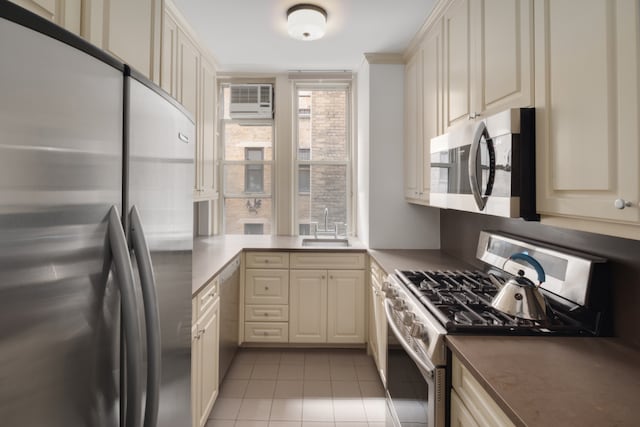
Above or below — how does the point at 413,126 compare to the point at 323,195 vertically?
above

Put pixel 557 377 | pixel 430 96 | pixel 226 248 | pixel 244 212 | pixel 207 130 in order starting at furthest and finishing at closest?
pixel 244 212, pixel 207 130, pixel 226 248, pixel 430 96, pixel 557 377

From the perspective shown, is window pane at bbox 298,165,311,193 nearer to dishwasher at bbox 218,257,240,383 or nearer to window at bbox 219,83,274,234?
window at bbox 219,83,274,234

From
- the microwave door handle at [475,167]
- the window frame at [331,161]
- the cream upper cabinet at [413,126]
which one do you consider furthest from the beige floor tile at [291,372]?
the microwave door handle at [475,167]

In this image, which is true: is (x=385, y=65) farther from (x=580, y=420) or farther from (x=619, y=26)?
(x=580, y=420)

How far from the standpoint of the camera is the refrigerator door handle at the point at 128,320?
668 millimetres

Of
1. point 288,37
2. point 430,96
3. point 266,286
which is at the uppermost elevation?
point 288,37

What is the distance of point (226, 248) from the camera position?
297 cm

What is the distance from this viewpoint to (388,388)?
1916mm

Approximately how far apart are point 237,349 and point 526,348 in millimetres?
2422

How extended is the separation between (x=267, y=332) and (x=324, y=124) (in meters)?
2.21

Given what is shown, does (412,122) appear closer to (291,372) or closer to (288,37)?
(288,37)

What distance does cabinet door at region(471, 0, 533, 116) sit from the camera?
4.13ft

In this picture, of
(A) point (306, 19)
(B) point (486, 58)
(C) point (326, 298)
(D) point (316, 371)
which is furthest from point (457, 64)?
(D) point (316, 371)

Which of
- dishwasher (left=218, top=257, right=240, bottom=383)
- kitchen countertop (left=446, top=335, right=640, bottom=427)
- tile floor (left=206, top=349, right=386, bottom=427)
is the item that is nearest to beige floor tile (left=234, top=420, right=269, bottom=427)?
tile floor (left=206, top=349, right=386, bottom=427)
